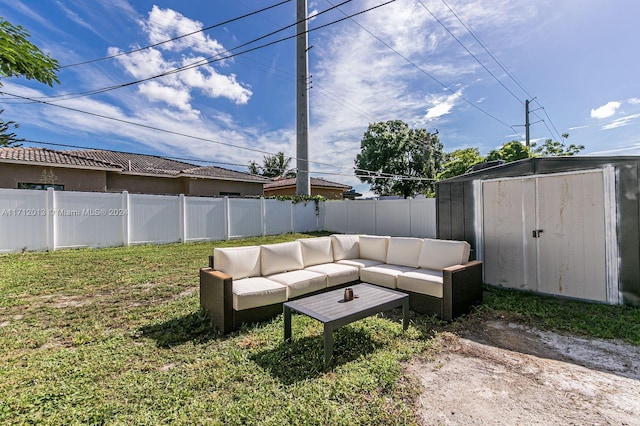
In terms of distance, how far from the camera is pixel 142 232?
9.98 metres

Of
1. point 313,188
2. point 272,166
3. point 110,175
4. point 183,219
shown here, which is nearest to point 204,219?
point 183,219

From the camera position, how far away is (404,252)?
4.95m

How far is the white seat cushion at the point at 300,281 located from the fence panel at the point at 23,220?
27.2 ft

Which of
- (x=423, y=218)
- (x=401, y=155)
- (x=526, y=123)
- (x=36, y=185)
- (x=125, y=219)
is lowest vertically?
(x=423, y=218)

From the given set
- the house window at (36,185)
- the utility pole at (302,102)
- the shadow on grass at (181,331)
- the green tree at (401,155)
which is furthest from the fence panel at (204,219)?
the green tree at (401,155)

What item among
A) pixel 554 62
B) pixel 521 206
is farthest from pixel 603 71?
pixel 521 206

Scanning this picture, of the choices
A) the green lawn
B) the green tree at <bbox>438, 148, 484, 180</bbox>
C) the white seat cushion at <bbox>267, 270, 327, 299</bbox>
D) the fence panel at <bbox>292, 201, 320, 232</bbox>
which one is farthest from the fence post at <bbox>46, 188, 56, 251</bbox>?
the green tree at <bbox>438, 148, 484, 180</bbox>

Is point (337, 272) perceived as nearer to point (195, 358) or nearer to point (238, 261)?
point (238, 261)

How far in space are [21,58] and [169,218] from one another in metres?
8.52

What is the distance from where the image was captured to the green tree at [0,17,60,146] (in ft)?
A: 8.32

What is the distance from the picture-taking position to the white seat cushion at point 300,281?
388 cm

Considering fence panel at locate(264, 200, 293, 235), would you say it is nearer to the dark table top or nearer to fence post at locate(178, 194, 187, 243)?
fence post at locate(178, 194, 187, 243)

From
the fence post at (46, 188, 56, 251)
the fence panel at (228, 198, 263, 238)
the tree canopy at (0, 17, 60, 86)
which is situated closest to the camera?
the tree canopy at (0, 17, 60, 86)

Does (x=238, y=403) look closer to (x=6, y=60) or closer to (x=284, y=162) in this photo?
(x=6, y=60)
